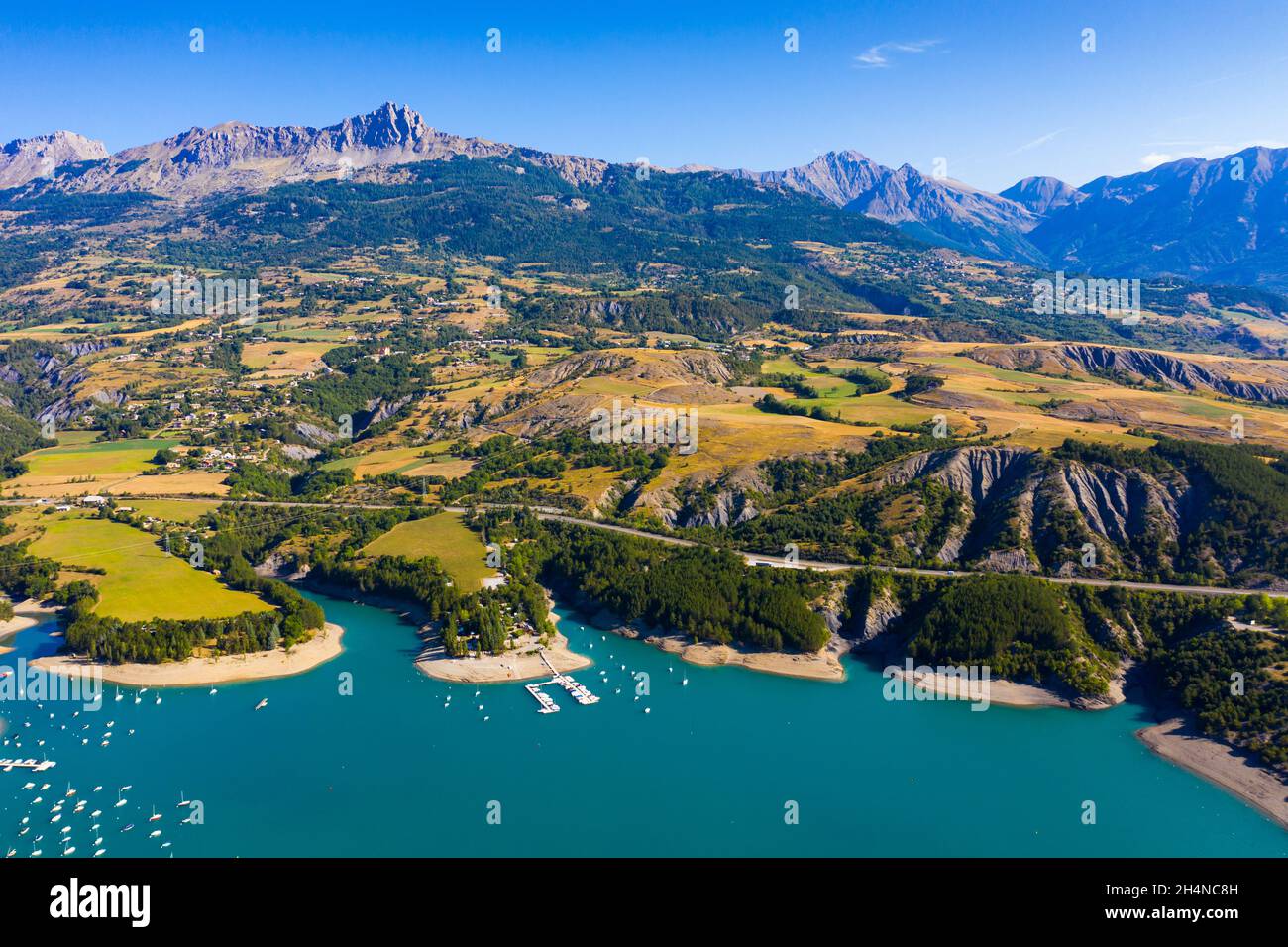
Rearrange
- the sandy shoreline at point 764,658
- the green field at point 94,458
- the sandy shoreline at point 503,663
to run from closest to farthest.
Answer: the sandy shoreline at point 503,663 < the sandy shoreline at point 764,658 < the green field at point 94,458

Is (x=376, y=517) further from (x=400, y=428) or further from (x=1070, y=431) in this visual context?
(x=1070, y=431)

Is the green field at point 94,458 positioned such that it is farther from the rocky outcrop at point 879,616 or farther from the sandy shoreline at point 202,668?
the rocky outcrop at point 879,616

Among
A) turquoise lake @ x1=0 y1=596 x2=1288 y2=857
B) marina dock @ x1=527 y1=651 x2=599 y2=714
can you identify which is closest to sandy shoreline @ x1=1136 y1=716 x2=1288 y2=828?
turquoise lake @ x1=0 y1=596 x2=1288 y2=857

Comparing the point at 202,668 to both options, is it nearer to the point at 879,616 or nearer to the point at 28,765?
the point at 28,765

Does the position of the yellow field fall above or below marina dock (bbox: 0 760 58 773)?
above

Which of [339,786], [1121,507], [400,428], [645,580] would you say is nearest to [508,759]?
[339,786]

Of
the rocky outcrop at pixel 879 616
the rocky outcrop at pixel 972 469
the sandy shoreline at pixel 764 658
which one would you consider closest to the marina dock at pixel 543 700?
the sandy shoreline at pixel 764 658

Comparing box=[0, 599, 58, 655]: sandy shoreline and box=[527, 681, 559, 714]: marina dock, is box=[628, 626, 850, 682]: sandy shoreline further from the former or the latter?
box=[0, 599, 58, 655]: sandy shoreline
